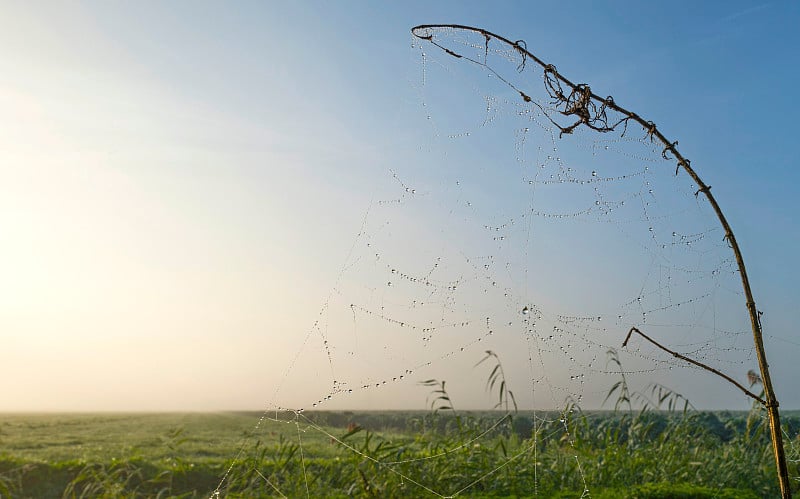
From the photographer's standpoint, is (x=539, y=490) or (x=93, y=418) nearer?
(x=539, y=490)

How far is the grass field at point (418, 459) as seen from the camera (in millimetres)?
4680

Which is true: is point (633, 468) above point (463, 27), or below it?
below

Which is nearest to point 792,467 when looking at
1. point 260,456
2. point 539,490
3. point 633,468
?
point 633,468

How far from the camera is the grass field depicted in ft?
15.4

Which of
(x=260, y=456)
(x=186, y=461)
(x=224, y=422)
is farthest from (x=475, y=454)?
(x=224, y=422)

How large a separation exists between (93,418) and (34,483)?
4150 millimetres

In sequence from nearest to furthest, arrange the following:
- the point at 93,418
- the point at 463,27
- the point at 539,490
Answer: the point at 463,27 → the point at 539,490 → the point at 93,418

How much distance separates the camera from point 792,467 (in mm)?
6039

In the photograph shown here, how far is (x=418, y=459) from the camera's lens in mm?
4598

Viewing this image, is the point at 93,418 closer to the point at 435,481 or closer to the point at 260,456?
the point at 260,456

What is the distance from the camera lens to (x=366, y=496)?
4.40 m

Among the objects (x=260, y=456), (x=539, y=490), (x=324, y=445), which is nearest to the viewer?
(x=539, y=490)

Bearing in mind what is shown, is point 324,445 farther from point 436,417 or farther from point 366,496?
point 366,496

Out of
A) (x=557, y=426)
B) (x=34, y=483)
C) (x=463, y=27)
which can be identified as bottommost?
(x=34, y=483)
